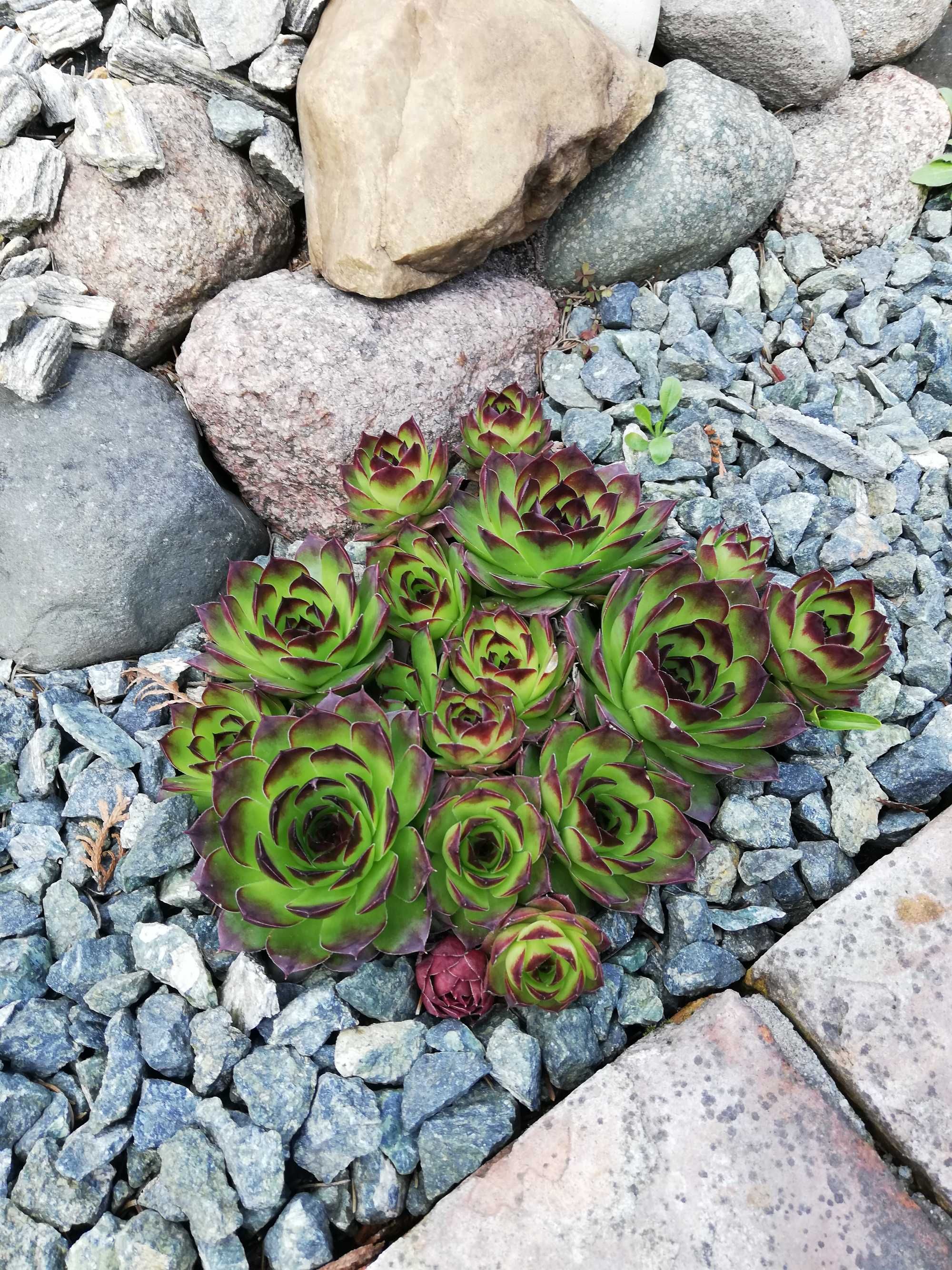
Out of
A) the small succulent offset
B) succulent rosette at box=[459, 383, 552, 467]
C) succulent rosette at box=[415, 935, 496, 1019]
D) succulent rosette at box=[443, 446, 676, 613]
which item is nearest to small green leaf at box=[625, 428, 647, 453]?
the small succulent offset

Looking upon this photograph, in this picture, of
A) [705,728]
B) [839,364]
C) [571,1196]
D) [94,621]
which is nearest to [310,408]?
[94,621]

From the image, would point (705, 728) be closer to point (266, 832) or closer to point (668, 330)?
point (266, 832)

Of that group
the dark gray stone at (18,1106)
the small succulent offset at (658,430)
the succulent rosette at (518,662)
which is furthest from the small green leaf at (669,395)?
the dark gray stone at (18,1106)

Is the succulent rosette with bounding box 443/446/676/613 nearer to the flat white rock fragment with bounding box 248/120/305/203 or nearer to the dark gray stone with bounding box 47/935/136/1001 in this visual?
the dark gray stone with bounding box 47/935/136/1001

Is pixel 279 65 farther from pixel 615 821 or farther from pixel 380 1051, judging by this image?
pixel 380 1051

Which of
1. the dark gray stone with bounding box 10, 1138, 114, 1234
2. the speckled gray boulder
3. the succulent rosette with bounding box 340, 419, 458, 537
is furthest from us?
the speckled gray boulder
